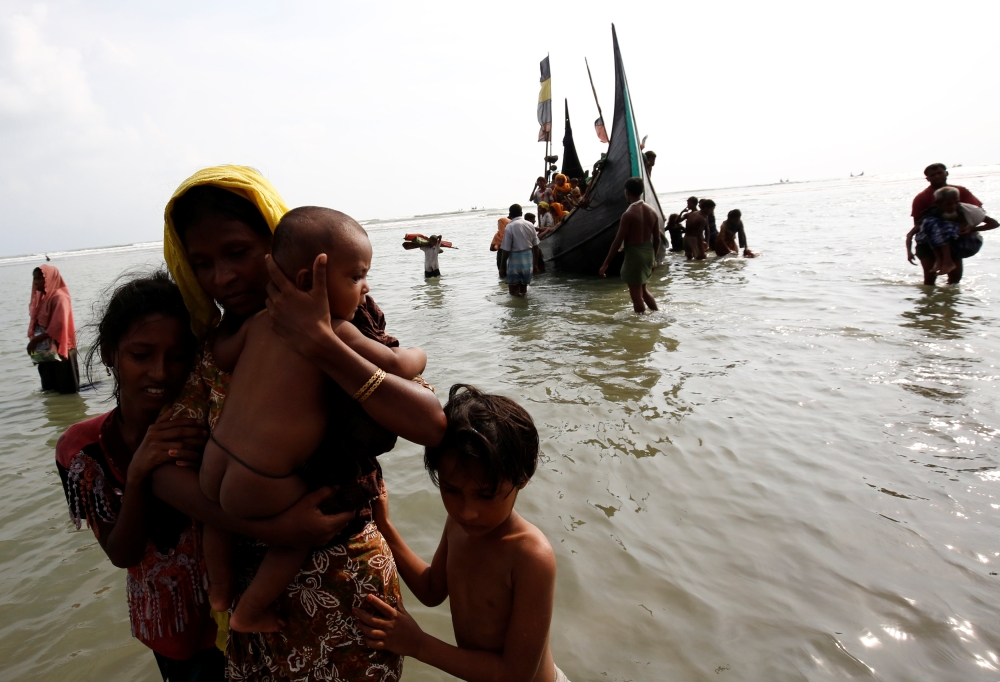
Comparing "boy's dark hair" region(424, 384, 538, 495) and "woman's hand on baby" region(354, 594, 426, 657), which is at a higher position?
"boy's dark hair" region(424, 384, 538, 495)

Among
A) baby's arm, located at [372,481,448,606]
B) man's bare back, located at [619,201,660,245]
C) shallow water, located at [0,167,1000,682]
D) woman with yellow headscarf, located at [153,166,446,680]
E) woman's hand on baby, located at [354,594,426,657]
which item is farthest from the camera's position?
man's bare back, located at [619,201,660,245]

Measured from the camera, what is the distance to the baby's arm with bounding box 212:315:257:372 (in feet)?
3.85

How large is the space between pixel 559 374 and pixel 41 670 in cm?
397

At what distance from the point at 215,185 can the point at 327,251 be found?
0.31 meters

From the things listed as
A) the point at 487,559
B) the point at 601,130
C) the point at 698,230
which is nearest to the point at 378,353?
the point at 487,559

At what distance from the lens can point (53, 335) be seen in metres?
6.28

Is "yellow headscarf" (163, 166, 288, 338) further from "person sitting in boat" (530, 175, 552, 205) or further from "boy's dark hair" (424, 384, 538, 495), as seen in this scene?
"person sitting in boat" (530, 175, 552, 205)

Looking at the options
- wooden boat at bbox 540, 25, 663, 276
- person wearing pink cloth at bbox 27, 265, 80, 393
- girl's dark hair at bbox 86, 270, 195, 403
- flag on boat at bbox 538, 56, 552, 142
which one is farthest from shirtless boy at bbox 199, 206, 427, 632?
flag on boat at bbox 538, 56, 552, 142

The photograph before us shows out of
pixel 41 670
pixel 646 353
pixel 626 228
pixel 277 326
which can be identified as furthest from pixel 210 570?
pixel 626 228

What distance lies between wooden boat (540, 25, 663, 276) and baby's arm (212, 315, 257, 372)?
9.76 meters

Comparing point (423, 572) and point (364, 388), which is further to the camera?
point (423, 572)

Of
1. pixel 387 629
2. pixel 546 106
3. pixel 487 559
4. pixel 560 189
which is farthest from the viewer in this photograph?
pixel 546 106

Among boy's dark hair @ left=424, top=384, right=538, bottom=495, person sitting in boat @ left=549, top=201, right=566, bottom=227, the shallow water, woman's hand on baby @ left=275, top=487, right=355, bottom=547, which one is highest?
person sitting in boat @ left=549, top=201, right=566, bottom=227

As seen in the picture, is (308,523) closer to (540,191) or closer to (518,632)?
(518,632)
